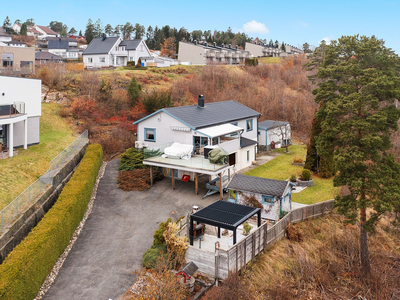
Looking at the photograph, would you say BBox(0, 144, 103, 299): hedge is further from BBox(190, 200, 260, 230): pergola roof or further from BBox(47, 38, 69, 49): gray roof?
BBox(47, 38, 69, 49): gray roof

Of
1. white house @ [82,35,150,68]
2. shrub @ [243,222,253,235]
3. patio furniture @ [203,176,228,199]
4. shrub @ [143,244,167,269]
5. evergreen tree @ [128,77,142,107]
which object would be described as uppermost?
white house @ [82,35,150,68]

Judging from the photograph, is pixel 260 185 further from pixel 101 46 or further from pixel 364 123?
pixel 101 46

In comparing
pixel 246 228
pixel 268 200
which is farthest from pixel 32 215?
pixel 268 200

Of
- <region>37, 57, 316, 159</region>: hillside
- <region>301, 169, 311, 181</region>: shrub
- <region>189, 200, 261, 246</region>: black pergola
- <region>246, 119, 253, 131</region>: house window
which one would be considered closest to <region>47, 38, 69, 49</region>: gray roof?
<region>37, 57, 316, 159</region>: hillside

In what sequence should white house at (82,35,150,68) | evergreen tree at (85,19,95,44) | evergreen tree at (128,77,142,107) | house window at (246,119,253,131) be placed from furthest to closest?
evergreen tree at (85,19,95,44), white house at (82,35,150,68), evergreen tree at (128,77,142,107), house window at (246,119,253,131)

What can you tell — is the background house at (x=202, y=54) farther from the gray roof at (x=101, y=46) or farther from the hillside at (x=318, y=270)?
the hillside at (x=318, y=270)

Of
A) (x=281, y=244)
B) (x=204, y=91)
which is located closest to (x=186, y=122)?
(x=281, y=244)

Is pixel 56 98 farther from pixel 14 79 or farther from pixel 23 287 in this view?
pixel 23 287
